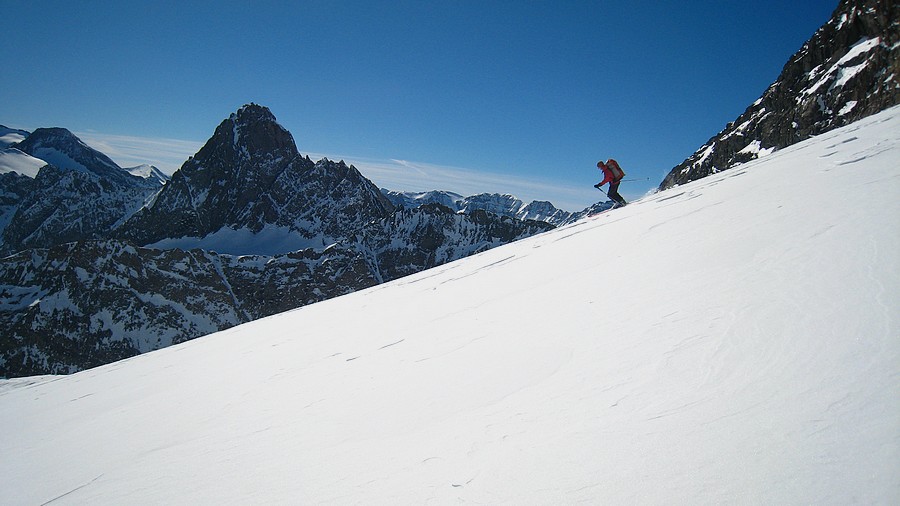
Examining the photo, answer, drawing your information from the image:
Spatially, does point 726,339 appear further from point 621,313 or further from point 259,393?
point 259,393

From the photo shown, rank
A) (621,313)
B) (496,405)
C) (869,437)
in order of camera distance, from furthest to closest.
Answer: (621,313) < (496,405) < (869,437)

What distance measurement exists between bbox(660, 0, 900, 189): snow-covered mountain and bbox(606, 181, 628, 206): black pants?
4362 cm

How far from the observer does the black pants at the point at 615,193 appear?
1590 cm

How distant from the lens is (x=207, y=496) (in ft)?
8.09

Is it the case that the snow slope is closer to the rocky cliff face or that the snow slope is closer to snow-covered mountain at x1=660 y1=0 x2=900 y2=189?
snow-covered mountain at x1=660 y1=0 x2=900 y2=189

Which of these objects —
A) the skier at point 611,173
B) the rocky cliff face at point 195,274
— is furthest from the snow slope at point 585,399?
the rocky cliff face at point 195,274

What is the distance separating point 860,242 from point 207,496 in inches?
219

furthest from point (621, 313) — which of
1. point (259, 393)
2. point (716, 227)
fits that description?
point (259, 393)

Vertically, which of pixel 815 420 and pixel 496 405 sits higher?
pixel 815 420

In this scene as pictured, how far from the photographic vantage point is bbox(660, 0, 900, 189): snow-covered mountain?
49.1 metres

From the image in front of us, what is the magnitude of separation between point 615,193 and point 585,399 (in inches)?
612

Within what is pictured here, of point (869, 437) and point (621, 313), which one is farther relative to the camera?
point (621, 313)

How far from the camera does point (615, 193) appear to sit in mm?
16266

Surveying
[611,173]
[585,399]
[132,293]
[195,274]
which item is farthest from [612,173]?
[195,274]
